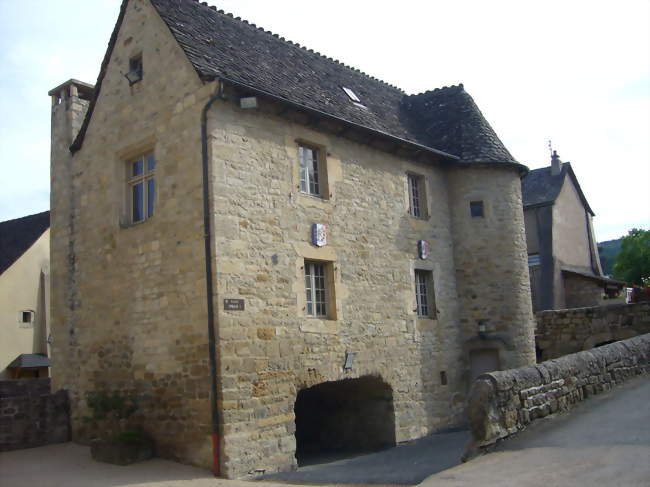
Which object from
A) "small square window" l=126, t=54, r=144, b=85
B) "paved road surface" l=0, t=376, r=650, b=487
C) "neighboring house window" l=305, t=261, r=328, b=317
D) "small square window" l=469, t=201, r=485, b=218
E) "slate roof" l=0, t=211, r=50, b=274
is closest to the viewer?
"paved road surface" l=0, t=376, r=650, b=487

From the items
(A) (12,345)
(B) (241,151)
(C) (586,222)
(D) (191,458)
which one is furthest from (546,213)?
(A) (12,345)

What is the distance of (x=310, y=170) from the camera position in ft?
38.9

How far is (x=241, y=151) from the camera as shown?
34.1 ft

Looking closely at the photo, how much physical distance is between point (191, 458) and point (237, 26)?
28.1 feet

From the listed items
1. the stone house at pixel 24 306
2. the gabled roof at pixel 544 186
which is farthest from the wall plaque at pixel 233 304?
the gabled roof at pixel 544 186

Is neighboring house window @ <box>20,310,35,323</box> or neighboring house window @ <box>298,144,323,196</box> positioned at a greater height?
neighboring house window @ <box>298,144,323,196</box>

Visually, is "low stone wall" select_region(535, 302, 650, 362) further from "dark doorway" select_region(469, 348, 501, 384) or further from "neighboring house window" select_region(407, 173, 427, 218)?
"neighboring house window" select_region(407, 173, 427, 218)

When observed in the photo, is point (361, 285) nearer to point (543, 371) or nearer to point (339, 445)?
point (339, 445)

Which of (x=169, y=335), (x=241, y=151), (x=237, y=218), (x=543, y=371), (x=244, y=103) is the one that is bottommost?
(x=543, y=371)

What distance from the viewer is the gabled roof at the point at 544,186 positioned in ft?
80.2

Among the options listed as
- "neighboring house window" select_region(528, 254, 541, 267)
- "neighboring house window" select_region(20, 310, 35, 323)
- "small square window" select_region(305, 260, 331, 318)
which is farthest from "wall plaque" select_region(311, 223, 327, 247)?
"neighboring house window" select_region(20, 310, 35, 323)

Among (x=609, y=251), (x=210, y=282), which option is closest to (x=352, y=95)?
(x=210, y=282)

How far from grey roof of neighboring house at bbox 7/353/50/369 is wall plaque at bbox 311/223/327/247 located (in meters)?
15.0

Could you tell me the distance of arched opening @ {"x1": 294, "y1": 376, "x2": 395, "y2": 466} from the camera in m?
12.5
